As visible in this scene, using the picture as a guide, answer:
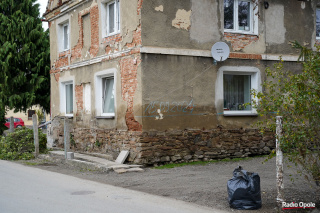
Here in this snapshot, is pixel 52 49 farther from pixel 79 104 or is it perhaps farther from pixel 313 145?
pixel 313 145

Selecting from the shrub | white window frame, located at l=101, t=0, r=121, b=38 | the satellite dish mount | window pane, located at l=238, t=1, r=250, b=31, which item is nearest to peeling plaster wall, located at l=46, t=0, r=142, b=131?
white window frame, located at l=101, t=0, r=121, b=38

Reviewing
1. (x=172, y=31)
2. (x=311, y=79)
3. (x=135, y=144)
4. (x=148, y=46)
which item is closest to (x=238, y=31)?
(x=172, y=31)

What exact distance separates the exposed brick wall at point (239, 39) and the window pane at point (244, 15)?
1.21ft

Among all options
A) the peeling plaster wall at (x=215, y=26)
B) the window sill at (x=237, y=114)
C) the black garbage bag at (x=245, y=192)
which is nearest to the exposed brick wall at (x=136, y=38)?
the peeling plaster wall at (x=215, y=26)

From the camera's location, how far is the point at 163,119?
41.7ft

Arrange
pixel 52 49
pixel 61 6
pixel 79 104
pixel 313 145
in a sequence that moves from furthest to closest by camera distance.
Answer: pixel 52 49 < pixel 61 6 < pixel 79 104 < pixel 313 145

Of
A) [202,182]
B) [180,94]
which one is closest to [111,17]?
[180,94]

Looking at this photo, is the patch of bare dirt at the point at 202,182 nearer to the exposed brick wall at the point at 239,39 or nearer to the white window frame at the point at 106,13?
the exposed brick wall at the point at 239,39

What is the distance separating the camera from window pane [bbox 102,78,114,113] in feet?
47.1

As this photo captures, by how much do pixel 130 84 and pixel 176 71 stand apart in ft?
4.89

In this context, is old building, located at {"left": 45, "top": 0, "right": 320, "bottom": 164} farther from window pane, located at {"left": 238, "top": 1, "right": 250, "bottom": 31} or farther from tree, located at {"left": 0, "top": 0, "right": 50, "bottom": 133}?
tree, located at {"left": 0, "top": 0, "right": 50, "bottom": 133}

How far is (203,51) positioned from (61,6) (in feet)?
23.4

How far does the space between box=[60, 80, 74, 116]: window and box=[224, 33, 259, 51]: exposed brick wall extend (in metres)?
7.13

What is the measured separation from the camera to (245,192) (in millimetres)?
7133
